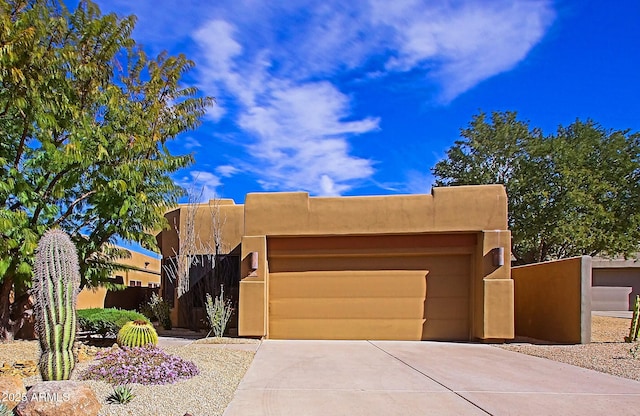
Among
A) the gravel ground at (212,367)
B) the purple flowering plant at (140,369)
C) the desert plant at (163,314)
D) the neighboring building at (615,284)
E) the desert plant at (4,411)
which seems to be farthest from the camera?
the neighboring building at (615,284)

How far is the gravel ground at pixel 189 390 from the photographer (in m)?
5.48

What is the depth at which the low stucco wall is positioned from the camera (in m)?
11.5

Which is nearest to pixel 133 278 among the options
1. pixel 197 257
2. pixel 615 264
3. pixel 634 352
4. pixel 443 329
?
pixel 197 257

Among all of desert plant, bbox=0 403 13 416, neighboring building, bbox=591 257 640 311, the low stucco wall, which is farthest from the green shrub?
neighboring building, bbox=591 257 640 311

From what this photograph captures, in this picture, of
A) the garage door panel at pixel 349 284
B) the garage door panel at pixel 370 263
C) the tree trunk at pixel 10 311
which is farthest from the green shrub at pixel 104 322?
the garage door panel at pixel 370 263

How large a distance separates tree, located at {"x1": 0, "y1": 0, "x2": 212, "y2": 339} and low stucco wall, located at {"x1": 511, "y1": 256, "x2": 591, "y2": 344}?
9.87 m

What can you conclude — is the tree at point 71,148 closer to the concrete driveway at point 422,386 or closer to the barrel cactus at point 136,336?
the barrel cactus at point 136,336

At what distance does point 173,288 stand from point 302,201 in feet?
18.9

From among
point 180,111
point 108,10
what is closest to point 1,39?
point 108,10

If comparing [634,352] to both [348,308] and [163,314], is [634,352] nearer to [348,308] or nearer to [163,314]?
[348,308]

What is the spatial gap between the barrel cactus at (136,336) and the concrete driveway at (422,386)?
6.69ft

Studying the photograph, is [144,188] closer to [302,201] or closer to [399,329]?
[302,201]

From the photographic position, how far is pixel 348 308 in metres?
12.5

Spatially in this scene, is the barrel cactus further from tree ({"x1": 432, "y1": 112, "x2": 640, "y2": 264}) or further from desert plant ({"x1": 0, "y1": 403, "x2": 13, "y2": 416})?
tree ({"x1": 432, "y1": 112, "x2": 640, "y2": 264})
